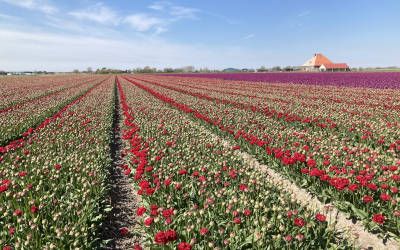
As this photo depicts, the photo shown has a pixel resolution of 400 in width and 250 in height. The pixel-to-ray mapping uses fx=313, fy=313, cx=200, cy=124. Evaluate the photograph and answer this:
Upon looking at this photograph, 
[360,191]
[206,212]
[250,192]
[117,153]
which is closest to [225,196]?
[250,192]

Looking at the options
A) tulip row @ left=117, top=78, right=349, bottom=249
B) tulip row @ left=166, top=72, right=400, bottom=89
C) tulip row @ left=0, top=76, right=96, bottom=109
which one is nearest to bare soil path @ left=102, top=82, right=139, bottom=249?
tulip row @ left=117, top=78, right=349, bottom=249

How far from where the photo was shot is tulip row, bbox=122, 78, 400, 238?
5.63 metres

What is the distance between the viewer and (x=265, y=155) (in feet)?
31.4

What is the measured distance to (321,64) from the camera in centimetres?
14262

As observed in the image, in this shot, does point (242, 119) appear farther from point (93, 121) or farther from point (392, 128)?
point (93, 121)

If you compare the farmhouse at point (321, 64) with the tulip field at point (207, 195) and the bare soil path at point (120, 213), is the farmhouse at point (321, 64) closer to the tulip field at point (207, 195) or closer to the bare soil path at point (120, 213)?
the tulip field at point (207, 195)

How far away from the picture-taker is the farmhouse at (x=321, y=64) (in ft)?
439

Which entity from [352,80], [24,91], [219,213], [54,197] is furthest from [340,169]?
[352,80]

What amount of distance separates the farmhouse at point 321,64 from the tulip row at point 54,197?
13708cm

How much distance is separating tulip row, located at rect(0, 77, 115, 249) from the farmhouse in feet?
450

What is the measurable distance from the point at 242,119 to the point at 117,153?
627cm

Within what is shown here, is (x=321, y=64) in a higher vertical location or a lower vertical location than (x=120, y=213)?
higher

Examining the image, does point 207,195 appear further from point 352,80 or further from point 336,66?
point 336,66

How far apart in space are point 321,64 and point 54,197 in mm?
150924
